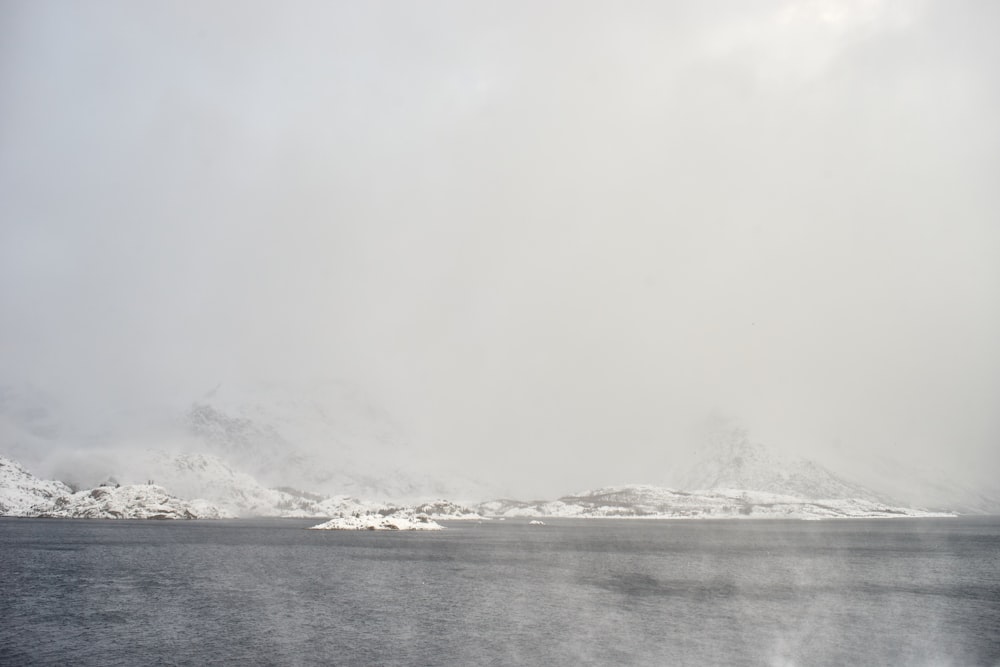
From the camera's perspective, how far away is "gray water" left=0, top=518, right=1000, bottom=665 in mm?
53188

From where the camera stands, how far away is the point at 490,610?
72875 millimetres

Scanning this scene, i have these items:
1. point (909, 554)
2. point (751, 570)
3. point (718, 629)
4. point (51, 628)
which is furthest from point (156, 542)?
point (909, 554)

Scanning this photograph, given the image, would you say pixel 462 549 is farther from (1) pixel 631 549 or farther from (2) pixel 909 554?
(2) pixel 909 554

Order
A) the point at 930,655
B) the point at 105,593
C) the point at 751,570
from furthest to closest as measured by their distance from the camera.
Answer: the point at 751,570 < the point at 105,593 < the point at 930,655

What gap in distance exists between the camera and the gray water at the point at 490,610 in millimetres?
53188

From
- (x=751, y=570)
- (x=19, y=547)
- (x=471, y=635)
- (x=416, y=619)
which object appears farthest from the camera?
(x=19, y=547)

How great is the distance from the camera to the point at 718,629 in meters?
61.8

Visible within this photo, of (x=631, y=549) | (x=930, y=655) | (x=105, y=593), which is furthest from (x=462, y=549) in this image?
(x=930, y=655)

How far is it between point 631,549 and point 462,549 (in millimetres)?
41854

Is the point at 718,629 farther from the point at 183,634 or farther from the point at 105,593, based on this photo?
the point at 105,593

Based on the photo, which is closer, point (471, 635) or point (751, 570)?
point (471, 635)

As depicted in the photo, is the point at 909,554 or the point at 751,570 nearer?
the point at 751,570

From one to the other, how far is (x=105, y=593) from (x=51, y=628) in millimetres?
22860

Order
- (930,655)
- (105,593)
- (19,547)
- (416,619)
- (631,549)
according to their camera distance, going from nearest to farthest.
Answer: (930,655), (416,619), (105,593), (19,547), (631,549)
